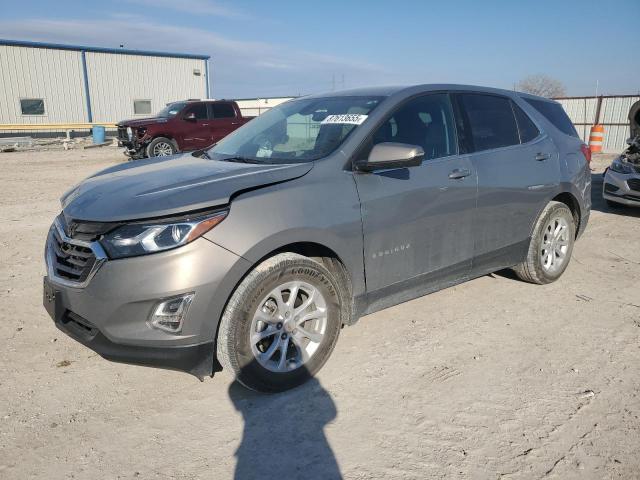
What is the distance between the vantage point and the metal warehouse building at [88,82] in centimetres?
2527

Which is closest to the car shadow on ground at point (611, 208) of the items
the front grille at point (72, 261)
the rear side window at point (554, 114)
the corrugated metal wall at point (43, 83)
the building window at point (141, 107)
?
the rear side window at point (554, 114)

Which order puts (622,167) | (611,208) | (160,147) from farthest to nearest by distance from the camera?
1. (160,147)
2. (611,208)
3. (622,167)

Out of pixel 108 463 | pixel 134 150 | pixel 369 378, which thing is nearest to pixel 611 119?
pixel 134 150

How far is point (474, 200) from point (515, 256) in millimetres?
923

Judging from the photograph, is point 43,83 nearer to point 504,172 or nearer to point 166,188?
point 166,188

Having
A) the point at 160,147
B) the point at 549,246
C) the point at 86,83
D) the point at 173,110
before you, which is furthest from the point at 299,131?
the point at 86,83

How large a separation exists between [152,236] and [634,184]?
767cm

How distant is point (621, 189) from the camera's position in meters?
7.86

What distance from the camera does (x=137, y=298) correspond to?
8.48 ft

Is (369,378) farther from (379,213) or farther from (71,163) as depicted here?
(71,163)

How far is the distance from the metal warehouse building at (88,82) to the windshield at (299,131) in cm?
2634

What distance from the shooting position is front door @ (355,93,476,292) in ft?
10.9

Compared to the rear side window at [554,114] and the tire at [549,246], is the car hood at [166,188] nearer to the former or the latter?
the tire at [549,246]

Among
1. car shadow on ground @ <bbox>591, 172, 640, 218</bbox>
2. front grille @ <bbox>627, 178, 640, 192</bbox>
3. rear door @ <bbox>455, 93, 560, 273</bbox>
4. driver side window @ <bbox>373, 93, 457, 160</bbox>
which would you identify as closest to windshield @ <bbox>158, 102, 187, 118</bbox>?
car shadow on ground @ <bbox>591, 172, 640, 218</bbox>
